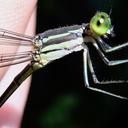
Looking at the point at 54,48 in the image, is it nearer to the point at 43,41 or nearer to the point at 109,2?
the point at 43,41

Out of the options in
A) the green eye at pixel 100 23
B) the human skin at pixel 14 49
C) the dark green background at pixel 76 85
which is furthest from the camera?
the dark green background at pixel 76 85

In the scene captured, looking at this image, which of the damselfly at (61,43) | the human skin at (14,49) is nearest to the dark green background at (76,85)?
the human skin at (14,49)

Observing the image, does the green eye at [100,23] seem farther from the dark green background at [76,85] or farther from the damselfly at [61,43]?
the dark green background at [76,85]

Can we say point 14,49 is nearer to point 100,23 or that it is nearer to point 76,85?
point 100,23

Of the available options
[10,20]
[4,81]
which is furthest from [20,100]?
[10,20]

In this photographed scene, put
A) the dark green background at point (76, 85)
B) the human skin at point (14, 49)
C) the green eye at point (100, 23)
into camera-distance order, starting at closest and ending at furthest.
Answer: the human skin at point (14, 49), the green eye at point (100, 23), the dark green background at point (76, 85)

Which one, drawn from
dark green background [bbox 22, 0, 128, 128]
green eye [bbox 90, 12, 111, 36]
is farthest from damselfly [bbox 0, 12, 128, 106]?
dark green background [bbox 22, 0, 128, 128]

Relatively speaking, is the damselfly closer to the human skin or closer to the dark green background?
the human skin
